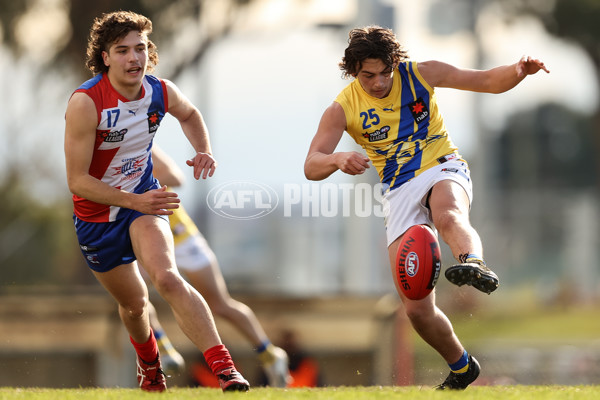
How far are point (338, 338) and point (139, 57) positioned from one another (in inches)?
204

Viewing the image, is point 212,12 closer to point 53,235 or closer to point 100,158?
point 53,235

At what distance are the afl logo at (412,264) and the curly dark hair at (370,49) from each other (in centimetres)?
116

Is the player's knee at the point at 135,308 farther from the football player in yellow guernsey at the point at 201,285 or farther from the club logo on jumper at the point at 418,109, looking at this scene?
the club logo on jumper at the point at 418,109

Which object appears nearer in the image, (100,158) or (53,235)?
(100,158)

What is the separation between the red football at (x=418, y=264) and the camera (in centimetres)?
571

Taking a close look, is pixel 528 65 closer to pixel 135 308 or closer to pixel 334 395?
pixel 334 395

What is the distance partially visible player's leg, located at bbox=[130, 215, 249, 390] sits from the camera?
563 centimetres

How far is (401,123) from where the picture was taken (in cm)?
625

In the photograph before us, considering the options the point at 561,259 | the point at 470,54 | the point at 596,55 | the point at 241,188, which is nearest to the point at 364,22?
the point at 241,188

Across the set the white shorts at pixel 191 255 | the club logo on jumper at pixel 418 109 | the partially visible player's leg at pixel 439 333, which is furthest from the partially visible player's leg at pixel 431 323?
the white shorts at pixel 191 255

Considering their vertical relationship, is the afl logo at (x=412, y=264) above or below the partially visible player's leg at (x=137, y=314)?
above

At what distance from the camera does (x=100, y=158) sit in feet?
19.4

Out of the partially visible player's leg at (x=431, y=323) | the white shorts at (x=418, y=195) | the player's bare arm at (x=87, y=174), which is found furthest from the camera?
the white shorts at (x=418, y=195)

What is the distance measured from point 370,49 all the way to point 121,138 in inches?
60.2
